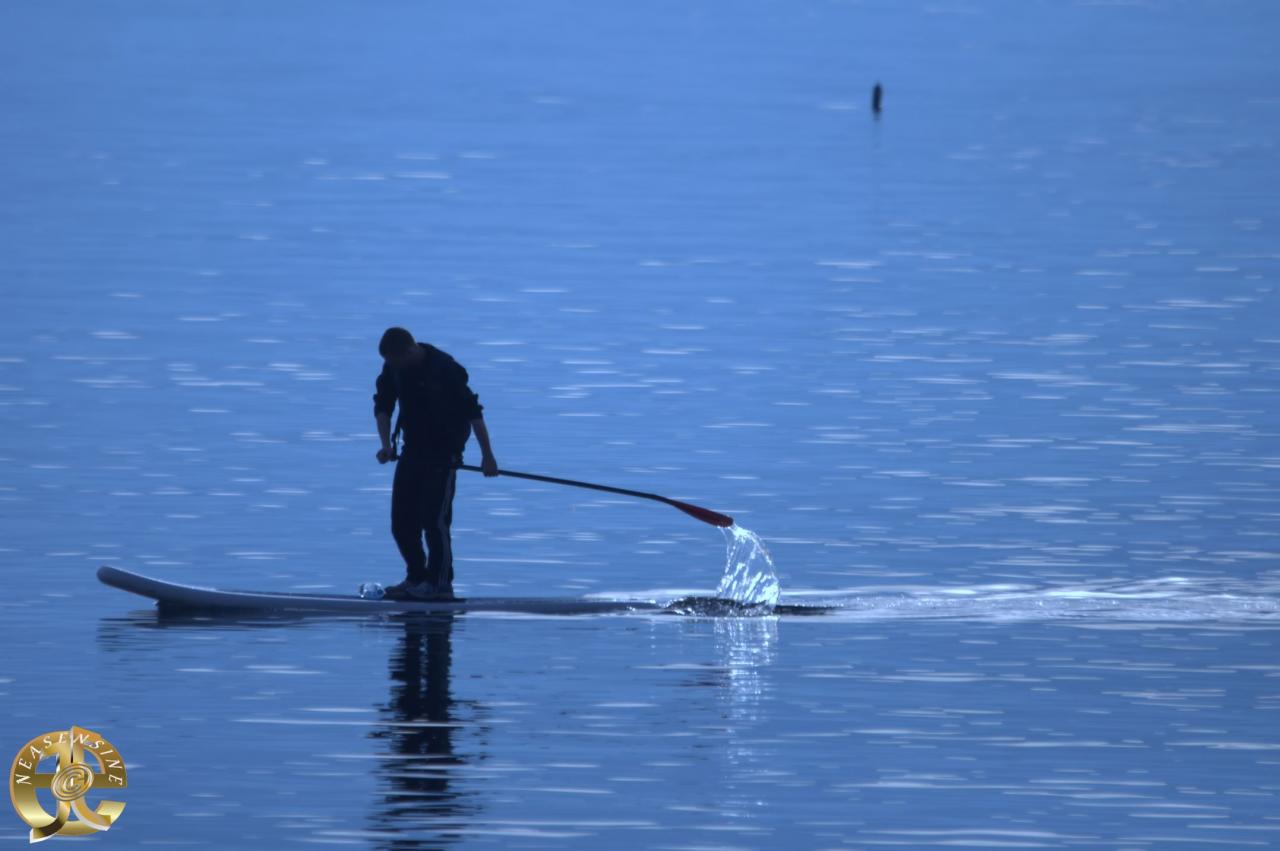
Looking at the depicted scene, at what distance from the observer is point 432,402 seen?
709 inches

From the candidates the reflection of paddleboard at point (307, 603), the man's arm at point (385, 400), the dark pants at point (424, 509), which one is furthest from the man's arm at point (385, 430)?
the reflection of paddleboard at point (307, 603)

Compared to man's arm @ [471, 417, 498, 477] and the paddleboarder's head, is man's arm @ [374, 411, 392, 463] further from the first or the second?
man's arm @ [471, 417, 498, 477]

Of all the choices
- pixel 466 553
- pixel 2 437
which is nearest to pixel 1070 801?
pixel 466 553

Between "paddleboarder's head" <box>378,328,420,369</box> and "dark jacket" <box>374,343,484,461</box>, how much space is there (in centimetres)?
9

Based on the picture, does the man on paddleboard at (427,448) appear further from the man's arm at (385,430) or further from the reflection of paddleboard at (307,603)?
the reflection of paddleboard at (307,603)

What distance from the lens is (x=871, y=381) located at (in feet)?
110

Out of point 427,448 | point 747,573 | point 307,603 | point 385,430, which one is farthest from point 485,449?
point 747,573

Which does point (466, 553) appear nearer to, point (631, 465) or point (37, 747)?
point (631, 465)

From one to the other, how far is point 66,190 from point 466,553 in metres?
41.2

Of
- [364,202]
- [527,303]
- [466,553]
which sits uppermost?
[364,202]

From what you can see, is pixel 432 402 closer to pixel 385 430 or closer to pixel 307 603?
pixel 385 430

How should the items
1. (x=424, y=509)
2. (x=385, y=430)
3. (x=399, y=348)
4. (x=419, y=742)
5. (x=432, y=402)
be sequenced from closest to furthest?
(x=419, y=742), (x=399, y=348), (x=385, y=430), (x=432, y=402), (x=424, y=509)

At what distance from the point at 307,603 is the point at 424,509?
931 mm

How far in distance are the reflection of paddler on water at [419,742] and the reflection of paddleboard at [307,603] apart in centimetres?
33
